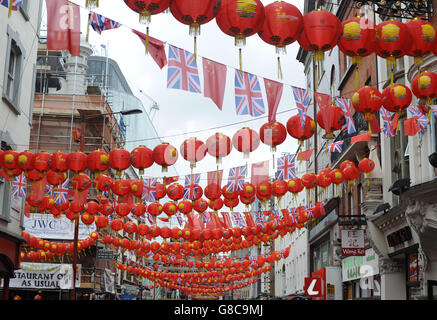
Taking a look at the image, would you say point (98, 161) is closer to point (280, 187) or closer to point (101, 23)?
point (101, 23)

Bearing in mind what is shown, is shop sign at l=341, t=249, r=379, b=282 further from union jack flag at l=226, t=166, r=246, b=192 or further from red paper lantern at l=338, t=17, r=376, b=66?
red paper lantern at l=338, t=17, r=376, b=66

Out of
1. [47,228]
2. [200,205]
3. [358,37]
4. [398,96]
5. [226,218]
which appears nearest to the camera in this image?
[358,37]

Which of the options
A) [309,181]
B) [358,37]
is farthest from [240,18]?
[309,181]

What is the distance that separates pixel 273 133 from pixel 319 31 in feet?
17.2

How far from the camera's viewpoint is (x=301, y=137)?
503 inches

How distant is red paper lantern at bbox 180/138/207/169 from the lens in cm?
1455

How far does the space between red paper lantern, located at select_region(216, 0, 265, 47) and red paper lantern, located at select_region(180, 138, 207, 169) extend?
6.98 metres

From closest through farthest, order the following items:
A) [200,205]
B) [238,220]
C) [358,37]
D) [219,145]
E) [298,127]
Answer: [358,37], [298,127], [219,145], [200,205], [238,220]

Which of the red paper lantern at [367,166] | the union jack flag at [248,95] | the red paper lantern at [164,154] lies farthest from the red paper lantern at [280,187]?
the union jack flag at [248,95]

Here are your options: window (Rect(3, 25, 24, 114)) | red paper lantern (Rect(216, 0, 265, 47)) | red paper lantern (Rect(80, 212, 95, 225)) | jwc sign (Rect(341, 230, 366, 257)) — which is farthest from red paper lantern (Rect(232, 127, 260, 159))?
red paper lantern (Rect(80, 212, 95, 225))

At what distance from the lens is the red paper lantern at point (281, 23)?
25.4ft

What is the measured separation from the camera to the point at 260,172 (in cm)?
1750

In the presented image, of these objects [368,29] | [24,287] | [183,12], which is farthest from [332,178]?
[24,287]
